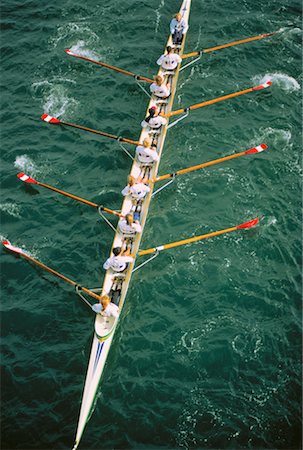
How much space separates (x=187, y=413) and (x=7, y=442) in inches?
215

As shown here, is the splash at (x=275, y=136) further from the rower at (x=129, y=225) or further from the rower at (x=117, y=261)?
the rower at (x=117, y=261)

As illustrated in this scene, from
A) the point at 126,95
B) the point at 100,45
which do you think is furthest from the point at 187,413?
the point at 100,45

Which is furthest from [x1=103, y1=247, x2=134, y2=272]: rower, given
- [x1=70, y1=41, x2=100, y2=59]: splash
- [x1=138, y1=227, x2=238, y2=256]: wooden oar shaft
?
[x1=70, y1=41, x2=100, y2=59]: splash

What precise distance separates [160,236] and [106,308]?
173 inches

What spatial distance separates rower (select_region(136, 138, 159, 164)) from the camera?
78.0 feet

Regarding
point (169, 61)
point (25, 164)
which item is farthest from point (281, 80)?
point (25, 164)

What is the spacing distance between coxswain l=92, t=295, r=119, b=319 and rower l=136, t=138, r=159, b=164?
7292 millimetres

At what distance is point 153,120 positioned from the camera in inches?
993

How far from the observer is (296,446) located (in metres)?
16.8

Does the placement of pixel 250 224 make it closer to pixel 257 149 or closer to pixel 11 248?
pixel 257 149

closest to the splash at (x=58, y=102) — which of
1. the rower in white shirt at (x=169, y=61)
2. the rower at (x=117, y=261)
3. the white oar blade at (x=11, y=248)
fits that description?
the rower in white shirt at (x=169, y=61)

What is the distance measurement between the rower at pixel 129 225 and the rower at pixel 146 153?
347 cm

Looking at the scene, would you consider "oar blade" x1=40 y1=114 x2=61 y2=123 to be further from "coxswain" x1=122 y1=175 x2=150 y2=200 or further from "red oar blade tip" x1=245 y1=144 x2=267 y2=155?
"red oar blade tip" x1=245 y1=144 x2=267 y2=155

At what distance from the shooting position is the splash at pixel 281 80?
28.3 metres
